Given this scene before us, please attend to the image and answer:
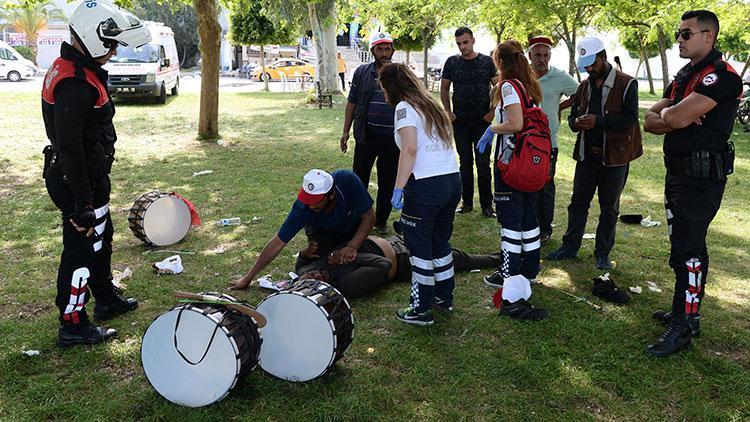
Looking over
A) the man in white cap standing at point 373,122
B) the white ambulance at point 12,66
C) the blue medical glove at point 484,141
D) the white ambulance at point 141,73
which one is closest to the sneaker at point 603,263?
the blue medical glove at point 484,141

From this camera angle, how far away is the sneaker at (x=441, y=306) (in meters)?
4.57

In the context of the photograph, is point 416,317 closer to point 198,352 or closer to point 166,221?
point 198,352

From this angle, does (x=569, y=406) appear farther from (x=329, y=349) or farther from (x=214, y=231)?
(x=214, y=231)

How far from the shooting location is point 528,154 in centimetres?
440

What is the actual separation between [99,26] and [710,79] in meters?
3.60

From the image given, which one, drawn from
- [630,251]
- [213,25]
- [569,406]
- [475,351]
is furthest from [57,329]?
[213,25]

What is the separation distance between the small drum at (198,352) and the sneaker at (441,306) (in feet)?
5.46

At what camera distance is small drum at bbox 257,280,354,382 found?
11.0 ft

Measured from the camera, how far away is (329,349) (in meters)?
3.40

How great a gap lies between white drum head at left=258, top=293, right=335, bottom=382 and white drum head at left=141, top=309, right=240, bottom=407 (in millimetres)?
340

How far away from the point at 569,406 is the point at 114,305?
10.5ft

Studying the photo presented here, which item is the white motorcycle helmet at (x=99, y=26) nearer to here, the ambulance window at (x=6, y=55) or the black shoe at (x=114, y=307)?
the black shoe at (x=114, y=307)

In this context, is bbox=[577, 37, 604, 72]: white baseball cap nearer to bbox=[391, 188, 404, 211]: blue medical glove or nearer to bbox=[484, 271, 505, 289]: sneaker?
bbox=[484, 271, 505, 289]: sneaker

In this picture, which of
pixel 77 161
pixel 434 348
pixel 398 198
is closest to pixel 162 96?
pixel 77 161
